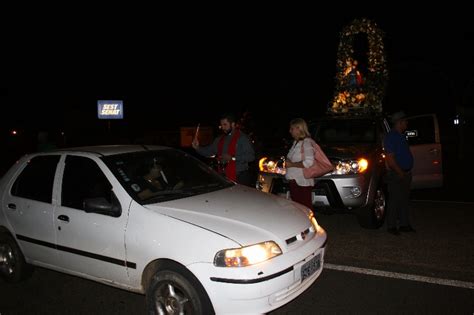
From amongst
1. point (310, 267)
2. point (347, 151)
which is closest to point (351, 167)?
point (347, 151)

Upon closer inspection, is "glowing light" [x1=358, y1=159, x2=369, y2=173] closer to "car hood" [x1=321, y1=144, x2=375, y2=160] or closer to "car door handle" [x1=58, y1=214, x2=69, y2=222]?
"car hood" [x1=321, y1=144, x2=375, y2=160]

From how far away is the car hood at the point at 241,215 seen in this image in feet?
11.2

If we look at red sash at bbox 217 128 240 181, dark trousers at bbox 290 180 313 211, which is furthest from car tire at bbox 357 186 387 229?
red sash at bbox 217 128 240 181

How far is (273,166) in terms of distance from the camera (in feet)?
21.8

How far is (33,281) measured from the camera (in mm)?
5004

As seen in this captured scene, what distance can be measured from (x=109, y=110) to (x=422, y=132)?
15.3 m

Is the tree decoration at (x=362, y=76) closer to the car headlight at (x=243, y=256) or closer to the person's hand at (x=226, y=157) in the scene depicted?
the person's hand at (x=226, y=157)

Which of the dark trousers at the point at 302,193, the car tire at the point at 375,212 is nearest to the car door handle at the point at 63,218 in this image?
the dark trousers at the point at 302,193

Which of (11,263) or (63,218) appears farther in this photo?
(11,263)

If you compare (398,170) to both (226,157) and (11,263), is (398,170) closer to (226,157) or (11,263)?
(226,157)

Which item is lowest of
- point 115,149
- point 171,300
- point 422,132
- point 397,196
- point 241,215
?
point 171,300

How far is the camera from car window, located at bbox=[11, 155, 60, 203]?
14.7 ft

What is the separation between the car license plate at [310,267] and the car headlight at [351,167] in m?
2.57

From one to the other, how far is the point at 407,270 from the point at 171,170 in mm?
2891
